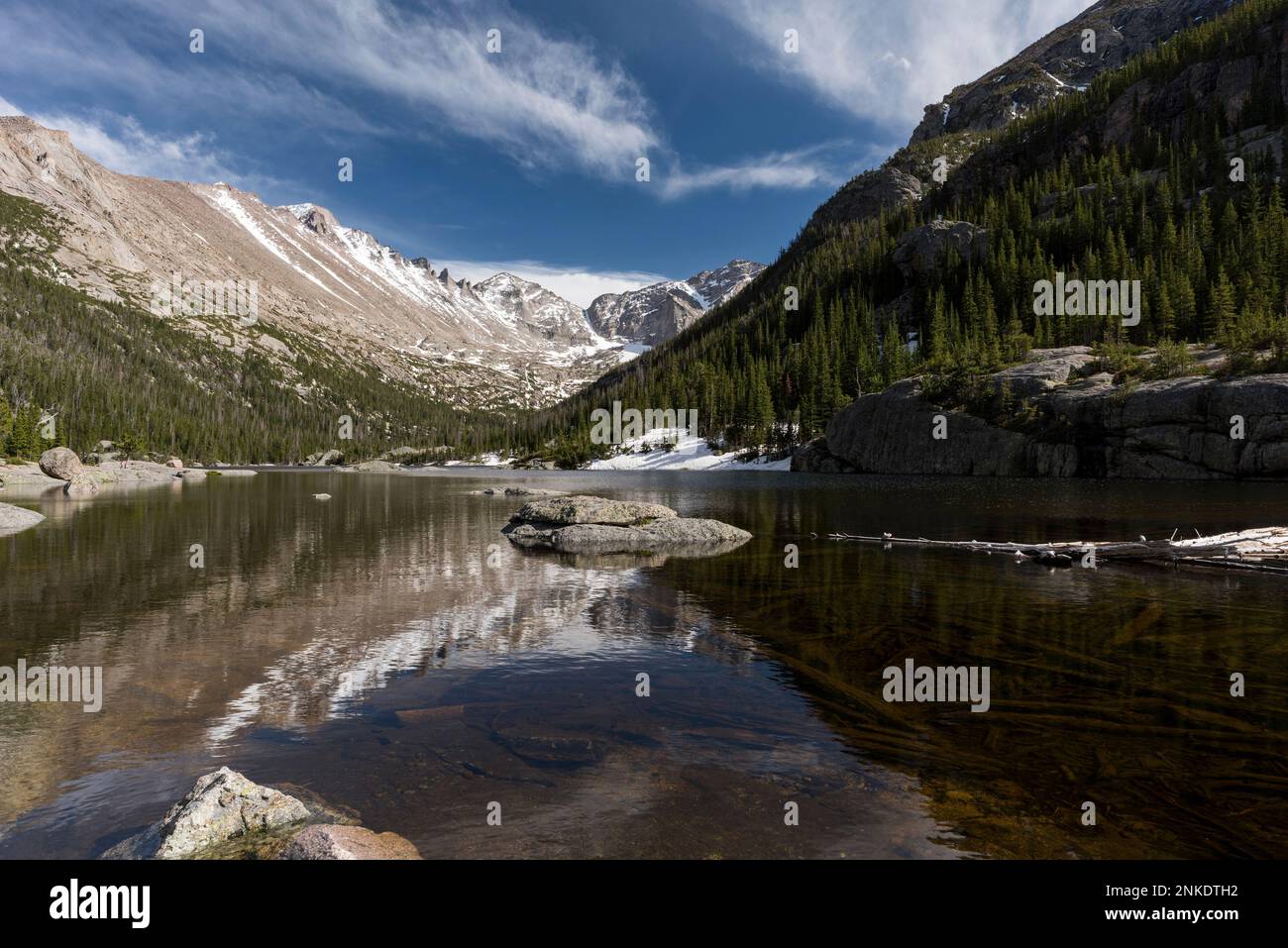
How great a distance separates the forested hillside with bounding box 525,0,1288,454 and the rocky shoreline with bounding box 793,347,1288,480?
1064cm

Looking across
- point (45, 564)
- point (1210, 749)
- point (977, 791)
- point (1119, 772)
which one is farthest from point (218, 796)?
point (45, 564)

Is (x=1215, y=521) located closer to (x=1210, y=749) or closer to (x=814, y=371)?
(x=1210, y=749)

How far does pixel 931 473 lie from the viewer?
105 meters

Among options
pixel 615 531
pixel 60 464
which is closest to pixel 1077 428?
pixel 615 531

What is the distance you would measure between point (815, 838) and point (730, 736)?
3.31 meters

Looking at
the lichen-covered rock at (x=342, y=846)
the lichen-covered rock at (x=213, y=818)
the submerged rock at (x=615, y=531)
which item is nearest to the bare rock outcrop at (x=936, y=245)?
the submerged rock at (x=615, y=531)

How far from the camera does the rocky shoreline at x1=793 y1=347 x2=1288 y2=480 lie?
237 ft

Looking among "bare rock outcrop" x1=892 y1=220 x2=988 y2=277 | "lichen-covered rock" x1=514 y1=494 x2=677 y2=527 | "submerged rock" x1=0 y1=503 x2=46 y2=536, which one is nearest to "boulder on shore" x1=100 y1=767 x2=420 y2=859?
"lichen-covered rock" x1=514 y1=494 x2=677 y2=527

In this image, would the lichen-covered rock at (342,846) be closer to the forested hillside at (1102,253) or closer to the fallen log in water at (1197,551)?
the fallen log in water at (1197,551)

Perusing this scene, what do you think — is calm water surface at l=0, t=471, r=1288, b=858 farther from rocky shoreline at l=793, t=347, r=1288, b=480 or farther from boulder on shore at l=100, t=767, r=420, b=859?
rocky shoreline at l=793, t=347, r=1288, b=480

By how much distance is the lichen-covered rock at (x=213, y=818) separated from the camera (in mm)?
6656

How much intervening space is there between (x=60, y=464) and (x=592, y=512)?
99724 mm

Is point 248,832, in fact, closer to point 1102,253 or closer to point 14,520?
point 14,520

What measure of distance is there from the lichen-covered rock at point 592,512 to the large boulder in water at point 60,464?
93.2 metres
